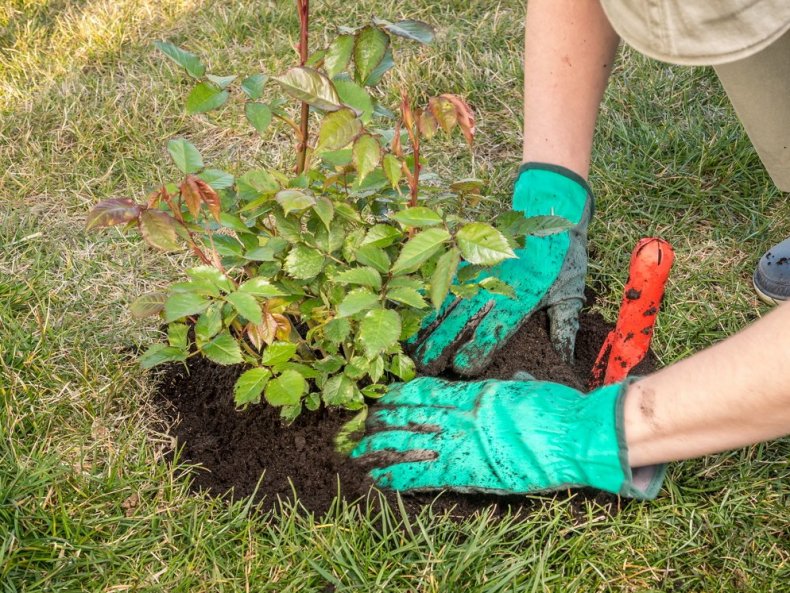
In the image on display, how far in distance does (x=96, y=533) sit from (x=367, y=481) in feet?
1.91

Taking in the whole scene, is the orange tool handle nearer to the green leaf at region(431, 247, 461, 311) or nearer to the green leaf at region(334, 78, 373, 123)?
the green leaf at region(431, 247, 461, 311)

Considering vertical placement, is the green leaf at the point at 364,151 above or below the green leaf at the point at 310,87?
below

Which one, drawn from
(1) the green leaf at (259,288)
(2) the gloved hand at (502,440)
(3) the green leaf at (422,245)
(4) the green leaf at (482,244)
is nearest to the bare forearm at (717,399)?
(2) the gloved hand at (502,440)

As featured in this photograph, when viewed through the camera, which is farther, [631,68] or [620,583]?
[631,68]

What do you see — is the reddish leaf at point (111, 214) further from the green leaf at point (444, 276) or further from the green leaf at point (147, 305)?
the green leaf at point (444, 276)

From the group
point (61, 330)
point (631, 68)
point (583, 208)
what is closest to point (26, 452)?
point (61, 330)

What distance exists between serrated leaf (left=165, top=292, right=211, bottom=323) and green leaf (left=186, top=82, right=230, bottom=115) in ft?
1.11

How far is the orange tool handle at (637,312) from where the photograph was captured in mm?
1696

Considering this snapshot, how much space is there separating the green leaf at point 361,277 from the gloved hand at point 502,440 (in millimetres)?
374

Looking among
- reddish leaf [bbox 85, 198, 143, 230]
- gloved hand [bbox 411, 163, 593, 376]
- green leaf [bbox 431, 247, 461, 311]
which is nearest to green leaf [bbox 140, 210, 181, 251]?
reddish leaf [bbox 85, 198, 143, 230]

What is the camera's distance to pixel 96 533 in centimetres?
163

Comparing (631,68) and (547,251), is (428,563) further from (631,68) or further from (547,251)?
(631,68)

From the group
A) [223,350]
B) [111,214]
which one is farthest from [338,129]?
[223,350]

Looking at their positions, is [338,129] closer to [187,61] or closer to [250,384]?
[187,61]
